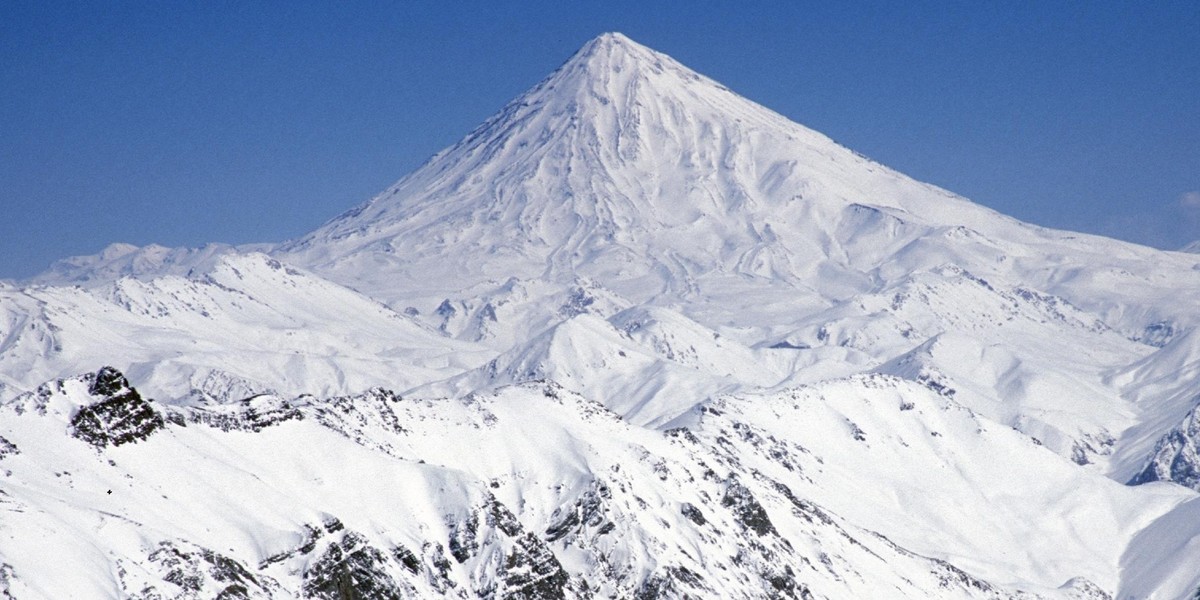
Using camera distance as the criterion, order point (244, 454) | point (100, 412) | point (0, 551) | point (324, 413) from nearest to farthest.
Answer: point (0, 551), point (100, 412), point (244, 454), point (324, 413)

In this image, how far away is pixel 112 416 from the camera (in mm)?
144250

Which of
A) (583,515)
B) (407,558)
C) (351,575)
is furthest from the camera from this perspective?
(583,515)

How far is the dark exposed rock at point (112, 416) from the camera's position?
141 m

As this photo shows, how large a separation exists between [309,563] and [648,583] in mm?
52484

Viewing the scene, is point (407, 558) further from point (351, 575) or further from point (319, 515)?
point (351, 575)

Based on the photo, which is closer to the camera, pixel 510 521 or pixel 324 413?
pixel 510 521

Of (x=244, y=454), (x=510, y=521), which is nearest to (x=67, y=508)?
(x=244, y=454)

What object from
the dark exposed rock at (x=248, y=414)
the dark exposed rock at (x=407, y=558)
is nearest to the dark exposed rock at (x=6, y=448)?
the dark exposed rock at (x=248, y=414)

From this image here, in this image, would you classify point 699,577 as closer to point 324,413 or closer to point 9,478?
point 324,413

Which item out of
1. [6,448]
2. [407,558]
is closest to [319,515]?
[407,558]

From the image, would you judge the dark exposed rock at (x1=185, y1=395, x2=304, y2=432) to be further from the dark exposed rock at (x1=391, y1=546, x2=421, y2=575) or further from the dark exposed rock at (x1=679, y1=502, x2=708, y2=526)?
the dark exposed rock at (x1=679, y1=502, x2=708, y2=526)

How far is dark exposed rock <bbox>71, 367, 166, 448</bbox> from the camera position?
5566 inches

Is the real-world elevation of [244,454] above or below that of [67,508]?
above

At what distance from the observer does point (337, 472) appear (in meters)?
162
